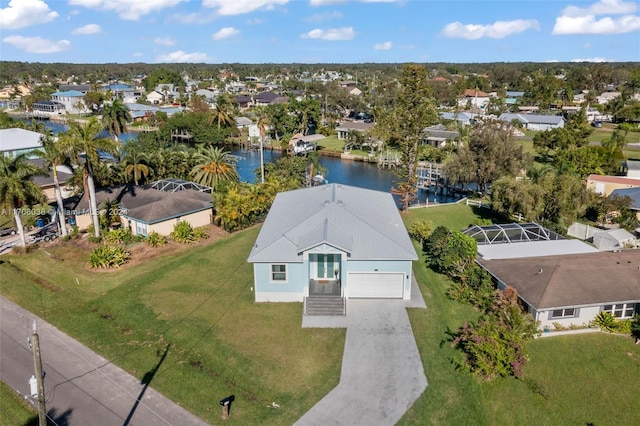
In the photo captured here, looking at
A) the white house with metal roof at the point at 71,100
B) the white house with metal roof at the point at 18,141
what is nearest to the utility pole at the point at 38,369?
the white house with metal roof at the point at 18,141

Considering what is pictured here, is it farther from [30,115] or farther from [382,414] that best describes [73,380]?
[30,115]

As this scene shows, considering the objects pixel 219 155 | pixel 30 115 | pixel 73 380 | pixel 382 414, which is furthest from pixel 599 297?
pixel 30 115

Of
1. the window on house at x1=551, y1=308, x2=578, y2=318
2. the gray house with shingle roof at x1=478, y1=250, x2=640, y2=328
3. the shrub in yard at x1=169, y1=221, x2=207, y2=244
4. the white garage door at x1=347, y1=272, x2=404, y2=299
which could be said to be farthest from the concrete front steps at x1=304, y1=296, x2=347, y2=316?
the shrub in yard at x1=169, y1=221, x2=207, y2=244

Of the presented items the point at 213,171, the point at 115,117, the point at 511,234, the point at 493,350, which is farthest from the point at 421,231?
the point at 115,117

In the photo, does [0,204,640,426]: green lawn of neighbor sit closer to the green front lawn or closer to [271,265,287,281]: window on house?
the green front lawn

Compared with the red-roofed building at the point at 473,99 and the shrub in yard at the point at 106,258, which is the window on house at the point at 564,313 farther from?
the red-roofed building at the point at 473,99

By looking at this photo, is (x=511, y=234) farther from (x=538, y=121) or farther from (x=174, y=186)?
(x=538, y=121)

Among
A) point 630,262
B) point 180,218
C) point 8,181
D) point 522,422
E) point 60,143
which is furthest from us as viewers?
point 180,218
